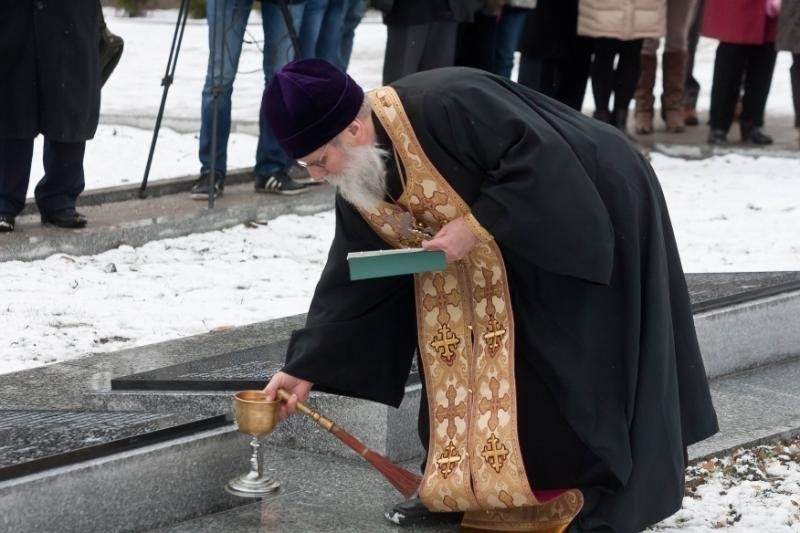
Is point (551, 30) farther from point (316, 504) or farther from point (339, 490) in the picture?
point (316, 504)

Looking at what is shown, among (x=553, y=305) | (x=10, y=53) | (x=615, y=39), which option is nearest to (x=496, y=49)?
(x=615, y=39)

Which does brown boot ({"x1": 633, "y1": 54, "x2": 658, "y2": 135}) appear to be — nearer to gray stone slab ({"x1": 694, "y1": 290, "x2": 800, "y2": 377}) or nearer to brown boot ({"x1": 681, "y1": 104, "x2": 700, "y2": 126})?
brown boot ({"x1": 681, "y1": 104, "x2": 700, "y2": 126})

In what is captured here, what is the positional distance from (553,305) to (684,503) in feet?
2.94

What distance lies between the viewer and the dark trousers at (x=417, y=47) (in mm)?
8180

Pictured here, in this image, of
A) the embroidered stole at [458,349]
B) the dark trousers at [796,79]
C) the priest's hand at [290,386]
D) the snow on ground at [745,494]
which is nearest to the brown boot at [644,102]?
the dark trousers at [796,79]

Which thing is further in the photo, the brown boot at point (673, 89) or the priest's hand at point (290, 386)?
the brown boot at point (673, 89)

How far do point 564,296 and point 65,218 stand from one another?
377cm

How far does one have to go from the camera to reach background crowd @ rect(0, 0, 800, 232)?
21.7ft

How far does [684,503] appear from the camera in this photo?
4.27 m

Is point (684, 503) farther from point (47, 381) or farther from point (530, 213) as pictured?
point (47, 381)

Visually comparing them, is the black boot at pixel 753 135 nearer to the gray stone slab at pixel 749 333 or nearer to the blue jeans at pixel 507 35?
the blue jeans at pixel 507 35

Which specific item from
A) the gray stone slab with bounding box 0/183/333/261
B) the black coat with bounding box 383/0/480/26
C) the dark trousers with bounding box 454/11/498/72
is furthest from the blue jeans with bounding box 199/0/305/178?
the dark trousers with bounding box 454/11/498/72

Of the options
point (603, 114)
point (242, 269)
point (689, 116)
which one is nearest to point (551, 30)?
point (603, 114)

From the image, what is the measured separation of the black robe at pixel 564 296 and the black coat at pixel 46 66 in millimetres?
3104
